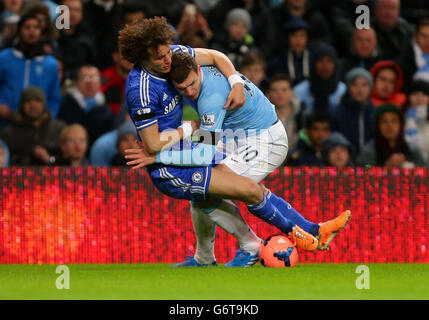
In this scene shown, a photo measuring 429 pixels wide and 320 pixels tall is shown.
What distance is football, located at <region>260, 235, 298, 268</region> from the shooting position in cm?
741

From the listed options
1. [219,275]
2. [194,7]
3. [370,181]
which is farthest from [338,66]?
[219,275]

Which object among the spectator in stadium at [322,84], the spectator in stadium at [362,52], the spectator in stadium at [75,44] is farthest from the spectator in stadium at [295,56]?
the spectator in stadium at [75,44]

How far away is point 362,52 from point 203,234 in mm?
4477

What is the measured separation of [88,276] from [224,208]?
115cm

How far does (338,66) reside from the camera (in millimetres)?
11062

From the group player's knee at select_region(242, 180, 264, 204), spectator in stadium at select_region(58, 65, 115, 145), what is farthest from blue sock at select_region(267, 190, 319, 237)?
spectator in stadium at select_region(58, 65, 115, 145)

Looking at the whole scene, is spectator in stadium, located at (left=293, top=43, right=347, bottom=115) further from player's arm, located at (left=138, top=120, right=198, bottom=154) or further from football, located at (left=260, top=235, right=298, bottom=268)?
player's arm, located at (left=138, top=120, right=198, bottom=154)

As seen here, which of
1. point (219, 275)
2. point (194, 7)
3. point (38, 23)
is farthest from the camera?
point (194, 7)

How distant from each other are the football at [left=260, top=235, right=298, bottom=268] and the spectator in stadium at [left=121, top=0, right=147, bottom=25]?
4.32 meters

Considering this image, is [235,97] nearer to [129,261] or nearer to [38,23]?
[129,261]

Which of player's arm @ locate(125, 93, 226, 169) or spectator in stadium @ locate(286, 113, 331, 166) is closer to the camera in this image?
player's arm @ locate(125, 93, 226, 169)

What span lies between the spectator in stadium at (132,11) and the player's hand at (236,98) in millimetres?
4129

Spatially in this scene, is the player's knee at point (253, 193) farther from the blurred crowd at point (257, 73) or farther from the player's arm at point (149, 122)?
the blurred crowd at point (257, 73)

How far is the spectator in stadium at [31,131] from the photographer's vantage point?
986 cm
